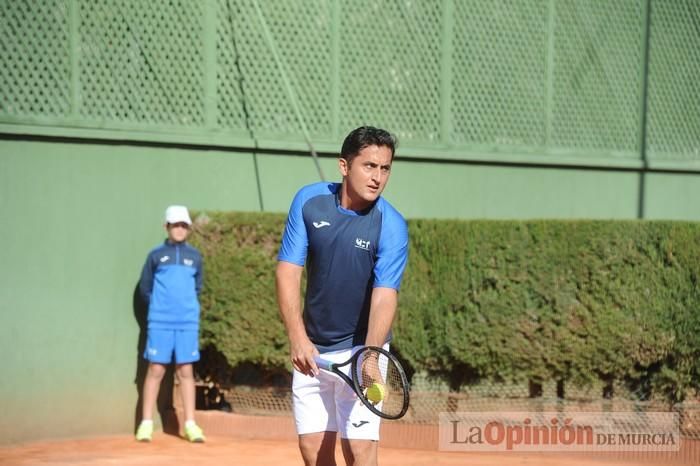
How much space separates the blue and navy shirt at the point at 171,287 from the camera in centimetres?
865

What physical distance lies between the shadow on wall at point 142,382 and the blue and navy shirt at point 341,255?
4.10 metres

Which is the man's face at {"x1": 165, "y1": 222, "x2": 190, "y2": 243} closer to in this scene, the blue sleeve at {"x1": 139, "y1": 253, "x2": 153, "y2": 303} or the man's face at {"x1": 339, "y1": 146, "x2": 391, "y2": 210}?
the blue sleeve at {"x1": 139, "y1": 253, "x2": 153, "y2": 303}

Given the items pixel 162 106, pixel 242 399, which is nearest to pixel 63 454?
pixel 242 399

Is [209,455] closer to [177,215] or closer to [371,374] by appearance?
[177,215]

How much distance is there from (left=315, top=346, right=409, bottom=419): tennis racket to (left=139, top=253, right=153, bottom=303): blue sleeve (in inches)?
153

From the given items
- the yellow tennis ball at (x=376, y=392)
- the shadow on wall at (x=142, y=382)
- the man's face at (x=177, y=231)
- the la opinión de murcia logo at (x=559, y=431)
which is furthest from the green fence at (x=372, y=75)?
the yellow tennis ball at (x=376, y=392)

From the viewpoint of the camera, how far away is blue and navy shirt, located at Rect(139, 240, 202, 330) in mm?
8648

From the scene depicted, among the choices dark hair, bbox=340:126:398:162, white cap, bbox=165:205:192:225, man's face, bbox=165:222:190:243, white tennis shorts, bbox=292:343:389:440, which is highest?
dark hair, bbox=340:126:398:162

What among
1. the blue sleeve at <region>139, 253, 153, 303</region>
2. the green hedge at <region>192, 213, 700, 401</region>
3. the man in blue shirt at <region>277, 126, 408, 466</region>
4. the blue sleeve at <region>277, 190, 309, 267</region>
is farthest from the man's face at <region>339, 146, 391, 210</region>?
the blue sleeve at <region>139, 253, 153, 303</region>

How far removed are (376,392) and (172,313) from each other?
13.2 ft

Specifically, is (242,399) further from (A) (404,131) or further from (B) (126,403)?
(A) (404,131)

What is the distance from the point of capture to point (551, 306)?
844cm

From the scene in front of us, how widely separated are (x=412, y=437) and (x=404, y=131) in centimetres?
325

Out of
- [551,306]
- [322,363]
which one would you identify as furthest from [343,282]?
[551,306]
